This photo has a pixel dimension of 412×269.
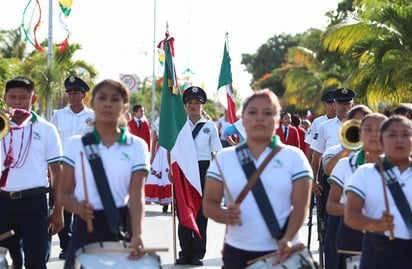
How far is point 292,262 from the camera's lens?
5648 mm

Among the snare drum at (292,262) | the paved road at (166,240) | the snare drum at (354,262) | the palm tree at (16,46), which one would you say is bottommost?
the paved road at (166,240)

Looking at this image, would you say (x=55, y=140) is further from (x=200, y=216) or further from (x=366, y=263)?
(x=200, y=216)

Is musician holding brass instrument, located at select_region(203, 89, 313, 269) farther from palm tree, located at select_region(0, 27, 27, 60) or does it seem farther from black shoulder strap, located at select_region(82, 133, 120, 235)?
palm tree, located at select_region(0, 27, 27, 60)

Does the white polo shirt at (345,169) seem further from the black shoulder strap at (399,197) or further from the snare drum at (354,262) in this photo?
the black shoulder strap at (399,197)

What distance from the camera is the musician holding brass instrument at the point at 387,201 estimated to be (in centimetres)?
583

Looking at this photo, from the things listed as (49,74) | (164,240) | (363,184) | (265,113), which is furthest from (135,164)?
(49,74)

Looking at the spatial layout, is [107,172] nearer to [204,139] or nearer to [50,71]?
[204,139]

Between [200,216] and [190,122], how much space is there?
48.9 inches

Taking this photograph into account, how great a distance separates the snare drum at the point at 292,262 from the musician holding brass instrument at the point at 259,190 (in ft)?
0.17

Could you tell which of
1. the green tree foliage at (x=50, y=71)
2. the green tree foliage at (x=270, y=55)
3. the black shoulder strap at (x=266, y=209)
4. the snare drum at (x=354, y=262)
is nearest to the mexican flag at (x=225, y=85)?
the snare drum at (x=354, y=262)

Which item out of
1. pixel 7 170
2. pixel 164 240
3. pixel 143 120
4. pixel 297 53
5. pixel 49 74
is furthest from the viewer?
pixel 297 53

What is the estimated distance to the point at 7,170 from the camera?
307 inches

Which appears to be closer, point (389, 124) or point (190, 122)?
point (389, 124)

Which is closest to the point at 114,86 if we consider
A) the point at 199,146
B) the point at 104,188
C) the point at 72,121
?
the point at 104,188
